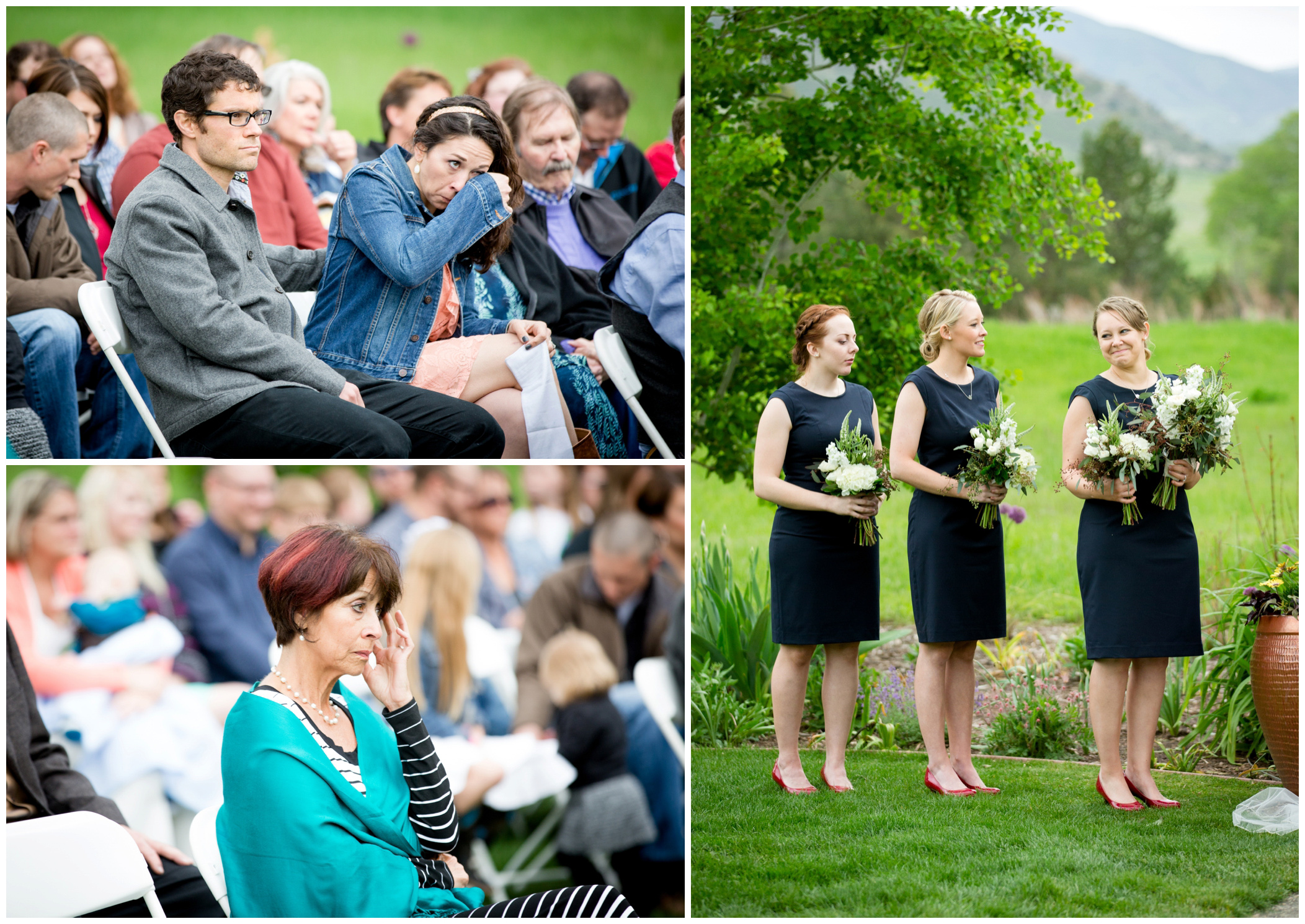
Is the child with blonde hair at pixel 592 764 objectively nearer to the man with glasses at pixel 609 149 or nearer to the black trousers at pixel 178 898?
the black trousers at pixel 178 898

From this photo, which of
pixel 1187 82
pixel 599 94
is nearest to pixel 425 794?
pixel 599 94

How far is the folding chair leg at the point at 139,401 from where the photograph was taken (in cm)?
297

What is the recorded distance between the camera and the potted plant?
383cm

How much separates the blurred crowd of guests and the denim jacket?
0.37 metres

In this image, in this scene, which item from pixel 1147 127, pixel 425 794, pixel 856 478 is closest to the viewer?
pixel 425 794

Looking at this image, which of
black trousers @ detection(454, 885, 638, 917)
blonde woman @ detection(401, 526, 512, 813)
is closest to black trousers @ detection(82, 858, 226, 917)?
blonde woman @ detection(401, 526, 512, 813)

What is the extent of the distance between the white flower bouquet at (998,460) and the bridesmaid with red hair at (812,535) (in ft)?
1.07

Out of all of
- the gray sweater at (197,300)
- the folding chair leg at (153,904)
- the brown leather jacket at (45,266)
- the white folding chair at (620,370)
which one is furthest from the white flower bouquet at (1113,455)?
the brown leather jacket at (45,266)

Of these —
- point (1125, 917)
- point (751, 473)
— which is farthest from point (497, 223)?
point (751, 473)

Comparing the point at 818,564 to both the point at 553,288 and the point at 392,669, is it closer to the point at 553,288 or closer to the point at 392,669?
the point at 553,288

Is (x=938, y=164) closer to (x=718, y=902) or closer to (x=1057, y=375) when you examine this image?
(x=718, y=902)

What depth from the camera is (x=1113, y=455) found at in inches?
144

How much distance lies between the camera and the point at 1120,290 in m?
13.5

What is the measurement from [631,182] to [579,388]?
4.02 ft
